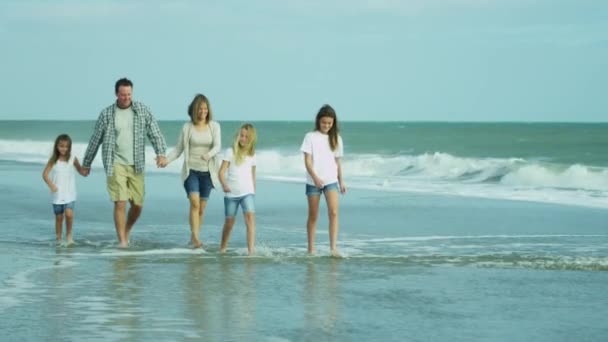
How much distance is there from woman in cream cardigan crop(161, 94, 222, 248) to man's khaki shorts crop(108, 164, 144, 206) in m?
0.46

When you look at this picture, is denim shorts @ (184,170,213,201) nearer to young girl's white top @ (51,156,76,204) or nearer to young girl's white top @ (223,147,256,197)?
young girl's white top @ (223,147,256,197)

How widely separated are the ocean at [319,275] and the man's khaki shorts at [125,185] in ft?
1.76

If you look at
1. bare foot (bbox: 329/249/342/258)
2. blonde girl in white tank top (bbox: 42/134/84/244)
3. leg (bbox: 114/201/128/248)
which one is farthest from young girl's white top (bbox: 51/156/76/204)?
bare foot (bbox: 329/249/342/258)

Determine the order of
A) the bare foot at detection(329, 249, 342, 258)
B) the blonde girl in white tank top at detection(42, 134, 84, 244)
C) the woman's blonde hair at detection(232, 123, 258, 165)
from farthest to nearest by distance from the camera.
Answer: the blonde girl in white tank top at detection(42, 134, 84, 244), the woman's blonde hair at detection(232, 123, 258, 165), the bare foot at detection(329, 249, 342, 258)

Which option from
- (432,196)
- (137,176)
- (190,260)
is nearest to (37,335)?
(190,260)

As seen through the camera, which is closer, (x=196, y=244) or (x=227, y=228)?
(x=227, y=228)

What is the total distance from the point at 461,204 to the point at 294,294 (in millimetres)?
10134

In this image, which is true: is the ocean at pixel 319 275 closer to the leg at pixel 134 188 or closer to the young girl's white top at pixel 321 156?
the leg at pixel 134 188

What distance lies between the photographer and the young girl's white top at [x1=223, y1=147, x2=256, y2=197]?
10.6 meters

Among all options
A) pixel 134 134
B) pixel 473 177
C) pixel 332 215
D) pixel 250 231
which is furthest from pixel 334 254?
pixel 473 177

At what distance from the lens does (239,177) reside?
418 inches

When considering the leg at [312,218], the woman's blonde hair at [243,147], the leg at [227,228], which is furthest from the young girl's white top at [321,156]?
the leg at [227,228]

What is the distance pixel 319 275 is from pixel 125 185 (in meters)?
2.98

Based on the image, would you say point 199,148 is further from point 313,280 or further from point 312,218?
point 313,280
